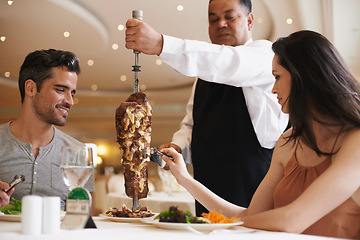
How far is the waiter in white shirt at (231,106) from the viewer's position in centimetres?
204

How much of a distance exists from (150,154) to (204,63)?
1.80 feet

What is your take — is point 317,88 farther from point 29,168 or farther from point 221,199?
point 29,168

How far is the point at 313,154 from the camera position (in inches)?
62.8

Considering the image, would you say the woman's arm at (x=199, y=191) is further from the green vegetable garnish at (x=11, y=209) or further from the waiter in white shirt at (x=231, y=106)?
the green vegetable garnish at (x=11, y=209)

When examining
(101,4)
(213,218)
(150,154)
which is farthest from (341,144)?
(101,4)

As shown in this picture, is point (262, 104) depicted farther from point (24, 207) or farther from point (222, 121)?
point (24, 207)

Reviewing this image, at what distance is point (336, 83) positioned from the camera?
147cm

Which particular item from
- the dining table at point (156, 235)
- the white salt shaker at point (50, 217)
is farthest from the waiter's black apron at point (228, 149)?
the white salt shaker at point (50, 217)

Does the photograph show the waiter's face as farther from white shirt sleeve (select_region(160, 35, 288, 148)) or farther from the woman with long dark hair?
the woman with long dark hair

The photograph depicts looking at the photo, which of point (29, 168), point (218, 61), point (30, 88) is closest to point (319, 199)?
point (218, 61)

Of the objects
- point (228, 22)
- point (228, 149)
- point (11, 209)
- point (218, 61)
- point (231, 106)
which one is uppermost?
point (228, 22)

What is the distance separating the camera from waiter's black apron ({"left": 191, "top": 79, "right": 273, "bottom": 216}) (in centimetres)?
230

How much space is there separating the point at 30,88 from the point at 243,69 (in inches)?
50.4

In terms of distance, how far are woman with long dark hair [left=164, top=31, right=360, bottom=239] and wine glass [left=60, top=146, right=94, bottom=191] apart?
1.68 feet
